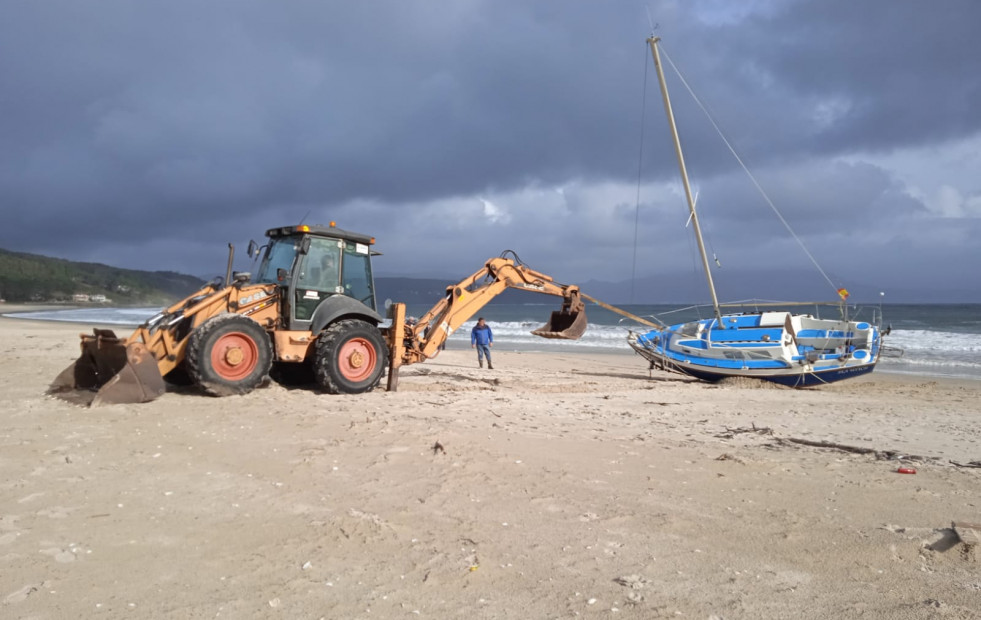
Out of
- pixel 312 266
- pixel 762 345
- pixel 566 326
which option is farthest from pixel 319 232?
pixel 762 345

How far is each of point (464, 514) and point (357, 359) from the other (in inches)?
233

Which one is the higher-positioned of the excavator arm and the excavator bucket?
the excavator arm

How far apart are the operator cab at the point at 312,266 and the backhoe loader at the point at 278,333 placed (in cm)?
2

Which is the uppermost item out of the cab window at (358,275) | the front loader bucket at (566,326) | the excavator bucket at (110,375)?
the cab window at (358,275)

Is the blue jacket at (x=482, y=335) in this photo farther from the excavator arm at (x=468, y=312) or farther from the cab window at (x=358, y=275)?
the cab window at (x=358, y=275)

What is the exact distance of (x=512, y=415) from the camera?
918cm

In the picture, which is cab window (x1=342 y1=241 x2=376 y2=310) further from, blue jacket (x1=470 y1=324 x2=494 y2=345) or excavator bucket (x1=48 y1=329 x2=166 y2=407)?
blue jacket (x1=470 y1=324 x2=494 y2=345)

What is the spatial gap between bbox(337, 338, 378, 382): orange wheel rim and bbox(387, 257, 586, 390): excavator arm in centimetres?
52

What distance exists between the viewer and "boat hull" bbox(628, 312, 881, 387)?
15.5 meters

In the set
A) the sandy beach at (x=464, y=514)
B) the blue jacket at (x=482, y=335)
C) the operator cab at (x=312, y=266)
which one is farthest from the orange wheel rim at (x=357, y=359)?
the blue jacket at (x=482, y=335)

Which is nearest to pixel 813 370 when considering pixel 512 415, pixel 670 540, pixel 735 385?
pixel 735 385

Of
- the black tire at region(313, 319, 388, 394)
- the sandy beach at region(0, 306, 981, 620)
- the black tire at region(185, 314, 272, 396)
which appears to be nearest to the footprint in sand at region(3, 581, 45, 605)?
the sandy beach at region(0, 306, 981, 620)

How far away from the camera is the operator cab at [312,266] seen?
10.4 metres

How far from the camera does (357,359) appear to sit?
10.6 meters
